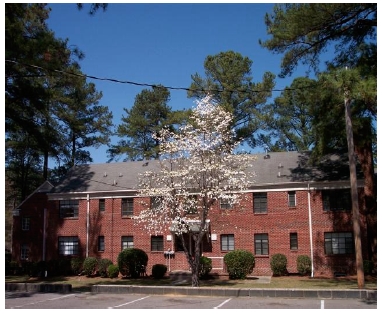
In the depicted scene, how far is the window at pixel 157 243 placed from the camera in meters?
28.4

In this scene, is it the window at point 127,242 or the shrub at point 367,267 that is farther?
the window at point 127,242

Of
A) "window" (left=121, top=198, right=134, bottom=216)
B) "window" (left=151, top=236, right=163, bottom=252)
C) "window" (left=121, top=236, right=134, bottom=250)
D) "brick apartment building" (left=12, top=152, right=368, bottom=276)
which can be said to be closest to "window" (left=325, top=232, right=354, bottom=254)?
"brick apartment building" (left=12, top=152, right=368, bottom=276)

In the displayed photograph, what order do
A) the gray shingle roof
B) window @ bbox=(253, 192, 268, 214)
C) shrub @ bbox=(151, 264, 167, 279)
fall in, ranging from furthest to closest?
window @ bbox=(253, 192, 268, 214), the gray shingle roof, shrub @ bbox=(151, 264, 167, 279)

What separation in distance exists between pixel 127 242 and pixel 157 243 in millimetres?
1990

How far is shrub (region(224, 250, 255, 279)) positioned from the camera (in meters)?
24.1

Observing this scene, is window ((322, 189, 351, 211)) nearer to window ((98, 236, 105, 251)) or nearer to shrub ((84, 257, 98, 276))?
window ((98, 236, 105, 251))

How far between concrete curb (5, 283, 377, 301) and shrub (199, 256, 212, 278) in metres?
7.46

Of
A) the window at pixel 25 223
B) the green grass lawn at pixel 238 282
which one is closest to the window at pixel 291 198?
the green grass lawn at pixel 238 282

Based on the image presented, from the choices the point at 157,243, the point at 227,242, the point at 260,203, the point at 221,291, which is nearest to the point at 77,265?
the point at 157,243

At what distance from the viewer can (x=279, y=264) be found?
25266mm

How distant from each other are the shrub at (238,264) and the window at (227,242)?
2.73 metres

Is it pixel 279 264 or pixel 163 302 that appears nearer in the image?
pixel 163 302

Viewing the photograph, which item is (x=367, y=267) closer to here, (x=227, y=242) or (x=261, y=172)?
(x=227, y=242)

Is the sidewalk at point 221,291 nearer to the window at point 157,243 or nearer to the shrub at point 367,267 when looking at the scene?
the shrub at point 367,267
